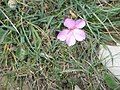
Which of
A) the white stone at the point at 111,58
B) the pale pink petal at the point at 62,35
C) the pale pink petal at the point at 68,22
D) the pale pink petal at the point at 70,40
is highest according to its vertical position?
the pale pink petal at the point at 68,22

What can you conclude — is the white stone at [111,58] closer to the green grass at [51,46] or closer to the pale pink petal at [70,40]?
the green grass at [51,46]

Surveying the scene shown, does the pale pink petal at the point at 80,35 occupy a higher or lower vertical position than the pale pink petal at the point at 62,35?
lower

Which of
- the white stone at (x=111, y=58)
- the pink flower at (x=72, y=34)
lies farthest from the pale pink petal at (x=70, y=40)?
the white stone at (x=111, y=58)

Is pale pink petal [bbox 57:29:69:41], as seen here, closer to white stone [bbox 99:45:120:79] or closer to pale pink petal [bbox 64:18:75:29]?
pale pink petal [bbox 64:18:75:29]

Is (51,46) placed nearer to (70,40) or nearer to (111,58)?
(70,40)

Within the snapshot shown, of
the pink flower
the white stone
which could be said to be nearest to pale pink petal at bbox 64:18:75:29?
the pink flower

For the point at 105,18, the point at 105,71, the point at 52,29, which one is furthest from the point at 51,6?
the point at 105,71
